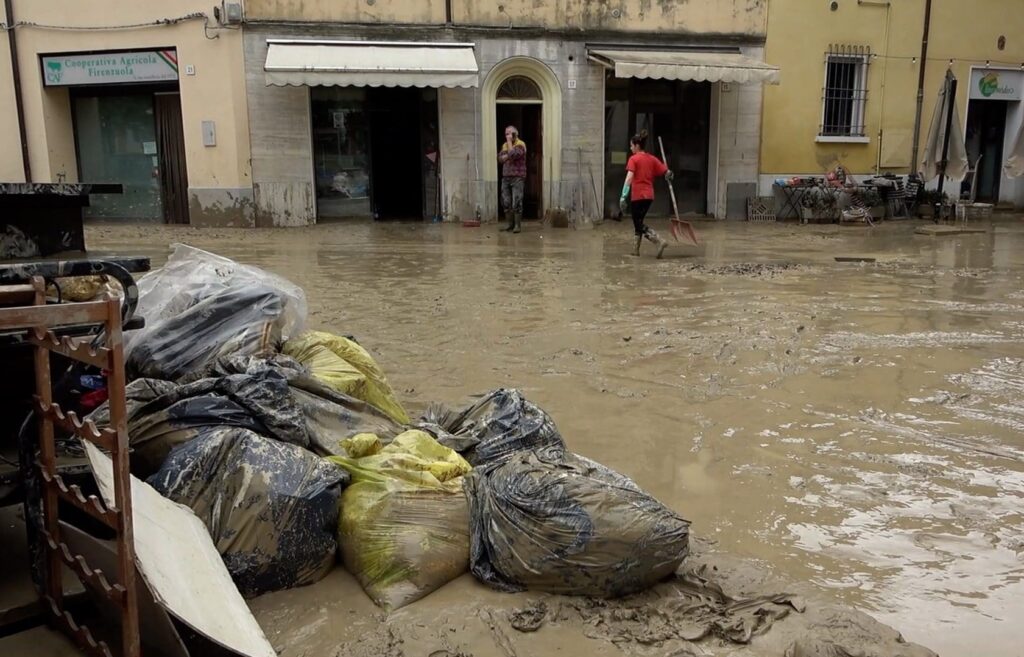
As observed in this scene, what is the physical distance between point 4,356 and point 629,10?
48.8ft

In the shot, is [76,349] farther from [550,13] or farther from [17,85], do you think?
[17,85]

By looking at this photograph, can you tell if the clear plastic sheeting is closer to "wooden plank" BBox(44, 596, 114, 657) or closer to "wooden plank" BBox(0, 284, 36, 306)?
"wooden plank" BBox(44, 596, 114, 657)

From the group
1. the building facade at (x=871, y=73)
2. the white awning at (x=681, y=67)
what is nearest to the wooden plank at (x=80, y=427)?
the white awning at (x=681, y=67)

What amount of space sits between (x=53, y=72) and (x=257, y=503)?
14953 millimetres

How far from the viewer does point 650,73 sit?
14.9m

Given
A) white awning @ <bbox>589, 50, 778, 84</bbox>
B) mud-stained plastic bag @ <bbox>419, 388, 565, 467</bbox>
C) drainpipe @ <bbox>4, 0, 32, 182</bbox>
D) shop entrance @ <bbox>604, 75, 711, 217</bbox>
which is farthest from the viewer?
shop entrance @ <bbox>604, 75, 711, 217</bbox>

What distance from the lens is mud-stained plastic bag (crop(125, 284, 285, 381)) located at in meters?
3.61

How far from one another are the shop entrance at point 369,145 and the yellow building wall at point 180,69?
1505mm

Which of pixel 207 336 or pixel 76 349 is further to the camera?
pixel 207 336

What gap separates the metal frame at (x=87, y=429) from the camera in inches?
68.6

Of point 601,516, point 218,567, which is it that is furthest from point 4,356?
point 601,516

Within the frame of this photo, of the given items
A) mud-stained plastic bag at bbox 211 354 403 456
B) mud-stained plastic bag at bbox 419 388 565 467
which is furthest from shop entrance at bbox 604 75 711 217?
mud-stained plastic bag at bbox 211 354 403 456

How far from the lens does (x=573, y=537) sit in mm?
2582

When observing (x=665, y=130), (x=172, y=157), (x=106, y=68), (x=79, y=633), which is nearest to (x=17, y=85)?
(x=106, y=68)
